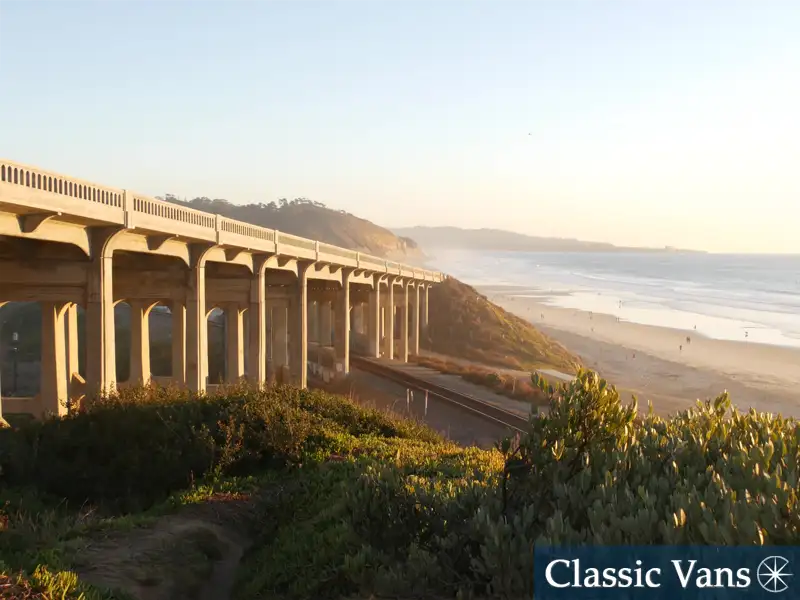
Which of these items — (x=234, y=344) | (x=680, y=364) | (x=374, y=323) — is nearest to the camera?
(x=234, y=344)

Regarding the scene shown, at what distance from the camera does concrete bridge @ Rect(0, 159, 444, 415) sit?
16552 millimetres

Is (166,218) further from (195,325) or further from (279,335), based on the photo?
(279,335)

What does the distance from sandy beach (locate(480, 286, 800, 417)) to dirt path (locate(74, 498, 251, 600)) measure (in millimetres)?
30837

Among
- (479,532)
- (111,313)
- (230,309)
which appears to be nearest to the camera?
(479,532)

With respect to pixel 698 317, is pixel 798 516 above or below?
above

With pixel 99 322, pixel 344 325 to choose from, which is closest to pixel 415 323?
pixel 344 325

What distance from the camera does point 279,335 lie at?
4944 cm

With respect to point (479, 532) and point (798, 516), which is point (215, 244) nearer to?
point (479, 532)

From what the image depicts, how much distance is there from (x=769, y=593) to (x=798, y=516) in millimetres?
596

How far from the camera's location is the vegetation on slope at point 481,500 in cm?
565

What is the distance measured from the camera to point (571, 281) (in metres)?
173

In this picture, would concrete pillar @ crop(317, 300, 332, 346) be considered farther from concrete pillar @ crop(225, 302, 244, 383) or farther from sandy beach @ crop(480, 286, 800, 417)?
concrete pillar @ crop(225, 302, 244, 383)

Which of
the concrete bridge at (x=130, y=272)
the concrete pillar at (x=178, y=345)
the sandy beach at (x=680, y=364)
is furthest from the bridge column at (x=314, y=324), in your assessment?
the concrete pillar at (x=178, y=345)

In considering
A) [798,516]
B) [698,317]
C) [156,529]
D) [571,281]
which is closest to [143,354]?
[156,529]
